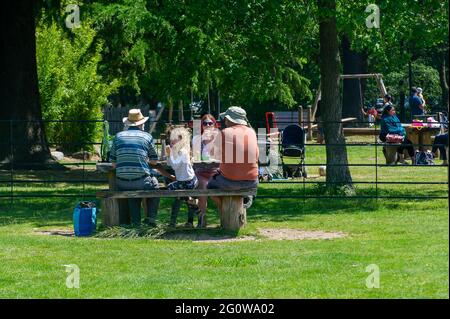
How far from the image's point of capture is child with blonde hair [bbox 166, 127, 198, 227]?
55.1 ft

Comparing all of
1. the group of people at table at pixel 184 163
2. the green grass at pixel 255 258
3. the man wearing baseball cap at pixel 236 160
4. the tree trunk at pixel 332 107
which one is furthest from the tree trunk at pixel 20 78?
the man wearing baseball cap at pixel 236 160

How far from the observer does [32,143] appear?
2909cm

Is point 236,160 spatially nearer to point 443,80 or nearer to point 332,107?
point 332,107

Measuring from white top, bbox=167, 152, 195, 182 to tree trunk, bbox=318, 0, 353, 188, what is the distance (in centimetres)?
596

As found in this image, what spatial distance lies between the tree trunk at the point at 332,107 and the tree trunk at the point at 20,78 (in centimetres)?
853

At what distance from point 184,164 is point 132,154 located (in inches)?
30.0

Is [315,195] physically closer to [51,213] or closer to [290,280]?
[51,213]

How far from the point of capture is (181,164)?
16.9m

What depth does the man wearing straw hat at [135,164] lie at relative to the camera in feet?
55.7

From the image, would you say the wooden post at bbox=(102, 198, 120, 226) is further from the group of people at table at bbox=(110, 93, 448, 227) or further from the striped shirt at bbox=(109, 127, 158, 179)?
→ the striped shirt at bbox=(109, 127, 158, 179)

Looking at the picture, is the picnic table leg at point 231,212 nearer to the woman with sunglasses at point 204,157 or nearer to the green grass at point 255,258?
the green grass at point 255,258

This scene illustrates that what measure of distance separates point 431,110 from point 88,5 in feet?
75.7

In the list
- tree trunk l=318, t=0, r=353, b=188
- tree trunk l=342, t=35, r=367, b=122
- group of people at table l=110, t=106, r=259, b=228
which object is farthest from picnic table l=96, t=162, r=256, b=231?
tree trunk l=342, t=35, r=367, b=122

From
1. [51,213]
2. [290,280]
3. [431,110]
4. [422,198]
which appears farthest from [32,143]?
[431,110]
